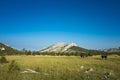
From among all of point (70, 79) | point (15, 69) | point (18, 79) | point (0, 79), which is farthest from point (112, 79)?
point (15, 69)

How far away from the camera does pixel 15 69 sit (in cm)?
2314

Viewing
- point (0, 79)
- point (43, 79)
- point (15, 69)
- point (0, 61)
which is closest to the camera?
point (0, 79)

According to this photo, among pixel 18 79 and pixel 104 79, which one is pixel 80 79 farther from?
pixel 18 79

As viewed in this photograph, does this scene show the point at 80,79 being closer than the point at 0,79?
No

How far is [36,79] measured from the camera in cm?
1611

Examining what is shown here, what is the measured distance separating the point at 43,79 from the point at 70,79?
7.77 feet

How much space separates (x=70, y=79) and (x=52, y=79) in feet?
5.23

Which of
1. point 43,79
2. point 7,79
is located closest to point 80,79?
point 43,79

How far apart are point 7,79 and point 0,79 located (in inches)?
22.0

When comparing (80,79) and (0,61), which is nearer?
(80,79)

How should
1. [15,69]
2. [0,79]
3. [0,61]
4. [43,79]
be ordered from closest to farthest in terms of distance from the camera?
[0,79], [43,79], [15,69], [0,61]

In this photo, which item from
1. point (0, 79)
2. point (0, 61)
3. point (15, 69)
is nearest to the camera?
point (0, 79)

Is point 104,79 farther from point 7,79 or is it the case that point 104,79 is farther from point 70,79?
point 7,79

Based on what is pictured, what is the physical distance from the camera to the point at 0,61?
122ft
